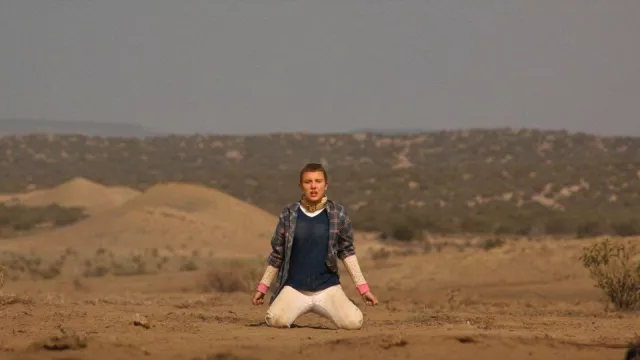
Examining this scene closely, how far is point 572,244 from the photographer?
27672mm

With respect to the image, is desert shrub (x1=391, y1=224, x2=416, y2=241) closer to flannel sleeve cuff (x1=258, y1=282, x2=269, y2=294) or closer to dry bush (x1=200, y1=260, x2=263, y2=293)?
dry bush (x1=200, y1=260, x2=263, y2=293)

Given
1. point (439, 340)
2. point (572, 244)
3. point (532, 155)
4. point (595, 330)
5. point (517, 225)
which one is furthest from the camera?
point (532, 155)

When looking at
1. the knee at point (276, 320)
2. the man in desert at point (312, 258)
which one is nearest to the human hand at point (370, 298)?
the man in desert at point (312, 258)

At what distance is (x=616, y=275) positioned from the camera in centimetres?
1781

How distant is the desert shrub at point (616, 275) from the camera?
693 inches

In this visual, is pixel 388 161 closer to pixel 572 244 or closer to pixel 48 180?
pixel 48 180

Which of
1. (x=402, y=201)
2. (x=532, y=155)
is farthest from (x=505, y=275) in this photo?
(x=532, y=155)

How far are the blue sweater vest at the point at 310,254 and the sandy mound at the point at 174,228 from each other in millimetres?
24679

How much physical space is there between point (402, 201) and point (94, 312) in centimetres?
4930

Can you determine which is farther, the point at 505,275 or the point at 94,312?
the point at 505,275

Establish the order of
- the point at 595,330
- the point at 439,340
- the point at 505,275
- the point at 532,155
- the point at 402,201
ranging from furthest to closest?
the point at 532,155
the point at 402,201
the point at 505,275
the point at 595,330
the point at 439,340

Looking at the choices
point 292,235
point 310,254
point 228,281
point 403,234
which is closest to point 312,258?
point 310,254

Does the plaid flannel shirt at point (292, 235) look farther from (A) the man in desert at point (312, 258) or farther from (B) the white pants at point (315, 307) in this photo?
(B) the white pants at point (315, 307)

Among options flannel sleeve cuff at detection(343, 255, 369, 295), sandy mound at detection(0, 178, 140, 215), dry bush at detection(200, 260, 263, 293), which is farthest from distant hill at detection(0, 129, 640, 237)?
flannel sleeve cuff at detection(343, 255, 369, 295)
